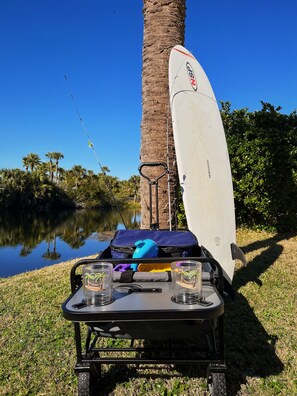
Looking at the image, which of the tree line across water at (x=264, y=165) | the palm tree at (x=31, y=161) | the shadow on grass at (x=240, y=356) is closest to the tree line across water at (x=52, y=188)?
the palm tree at (x=31, y=161)

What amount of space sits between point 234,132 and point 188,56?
5.19 metres

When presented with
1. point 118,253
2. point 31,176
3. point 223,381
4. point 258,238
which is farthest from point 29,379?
point 31,176

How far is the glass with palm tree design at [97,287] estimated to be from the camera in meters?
1.66

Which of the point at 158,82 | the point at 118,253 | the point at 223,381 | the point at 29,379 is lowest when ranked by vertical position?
the point at 29,379

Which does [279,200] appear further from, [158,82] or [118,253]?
[118,253]

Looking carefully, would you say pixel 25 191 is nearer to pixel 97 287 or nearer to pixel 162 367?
pixel 162 367

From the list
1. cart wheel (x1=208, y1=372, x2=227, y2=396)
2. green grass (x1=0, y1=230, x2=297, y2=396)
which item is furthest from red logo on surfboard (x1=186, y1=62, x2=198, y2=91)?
cart wheel (x1=208, y1=372, x2=227, y2=396)

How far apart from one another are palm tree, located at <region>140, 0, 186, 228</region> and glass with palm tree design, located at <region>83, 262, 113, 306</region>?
3192 millimetres

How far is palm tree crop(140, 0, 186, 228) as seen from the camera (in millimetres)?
4969

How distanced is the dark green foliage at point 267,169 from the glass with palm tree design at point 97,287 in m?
7.11

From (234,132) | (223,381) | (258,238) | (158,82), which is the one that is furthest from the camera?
(234,132)

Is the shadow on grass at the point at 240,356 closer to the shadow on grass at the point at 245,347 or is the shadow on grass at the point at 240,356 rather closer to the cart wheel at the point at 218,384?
the shadow on grass at the point at 245,347

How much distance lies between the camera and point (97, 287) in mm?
1664

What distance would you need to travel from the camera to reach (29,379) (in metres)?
2.19
